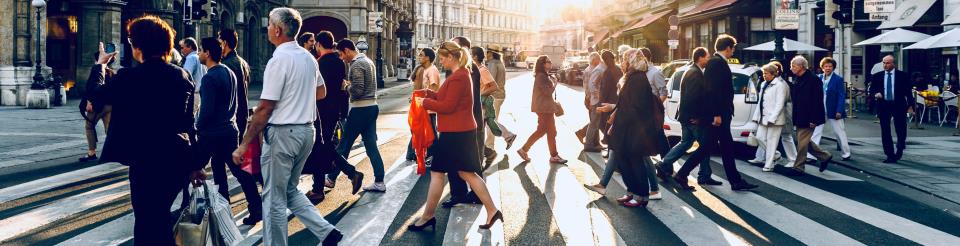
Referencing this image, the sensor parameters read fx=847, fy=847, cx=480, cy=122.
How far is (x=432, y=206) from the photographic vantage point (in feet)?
20.8

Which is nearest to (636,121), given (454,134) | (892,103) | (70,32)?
(454,134)

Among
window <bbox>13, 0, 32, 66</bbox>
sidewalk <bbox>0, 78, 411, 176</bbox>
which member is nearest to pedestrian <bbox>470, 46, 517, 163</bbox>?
sidewalk <bbox>0, 78, 411, 176</bbox>

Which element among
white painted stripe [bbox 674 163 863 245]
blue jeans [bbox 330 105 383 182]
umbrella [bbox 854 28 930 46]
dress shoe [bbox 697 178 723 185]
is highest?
umbrella [bbox 854 28 930 46]

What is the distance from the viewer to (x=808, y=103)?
10.0 m

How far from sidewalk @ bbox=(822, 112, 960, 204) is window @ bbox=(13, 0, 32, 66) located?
18798 millimetres

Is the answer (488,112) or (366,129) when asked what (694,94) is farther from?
(366,129)

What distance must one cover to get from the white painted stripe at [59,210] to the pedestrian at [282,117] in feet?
7.48

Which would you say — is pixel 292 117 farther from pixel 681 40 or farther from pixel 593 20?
pixel 593 20

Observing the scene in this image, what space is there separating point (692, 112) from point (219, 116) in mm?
4710

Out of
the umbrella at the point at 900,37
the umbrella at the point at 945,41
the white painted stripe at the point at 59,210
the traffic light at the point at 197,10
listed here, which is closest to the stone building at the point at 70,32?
the traffic light at the point at 197,10

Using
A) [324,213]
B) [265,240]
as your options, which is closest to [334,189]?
[324,213]

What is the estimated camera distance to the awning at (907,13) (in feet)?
67.7

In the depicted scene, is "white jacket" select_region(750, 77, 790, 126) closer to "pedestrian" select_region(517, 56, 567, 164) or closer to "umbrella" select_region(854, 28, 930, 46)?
"pedestrian" select_region(517, 56, 567, 164)

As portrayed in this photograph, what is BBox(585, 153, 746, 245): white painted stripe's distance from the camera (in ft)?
20.4
